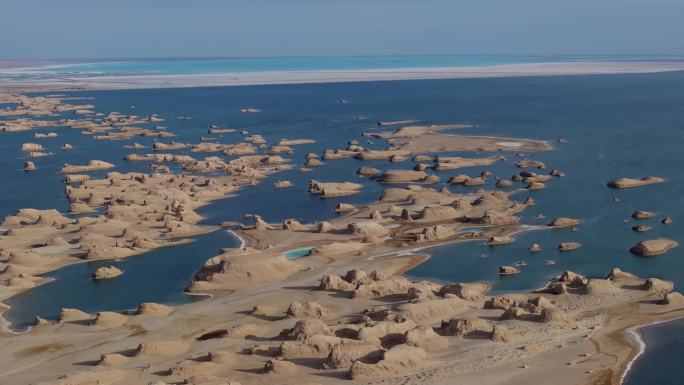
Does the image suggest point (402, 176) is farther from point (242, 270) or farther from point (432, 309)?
point (432, 309)

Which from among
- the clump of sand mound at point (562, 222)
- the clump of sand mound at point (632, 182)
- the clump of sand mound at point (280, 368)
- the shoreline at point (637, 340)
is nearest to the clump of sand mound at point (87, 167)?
the clump of sand mound at point (562, 222)

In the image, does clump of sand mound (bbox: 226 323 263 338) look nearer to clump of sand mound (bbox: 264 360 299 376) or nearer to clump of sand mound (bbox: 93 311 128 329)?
clump of sand mound (bbox: 264 360 299 376)

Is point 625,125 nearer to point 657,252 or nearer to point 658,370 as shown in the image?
point 657,252

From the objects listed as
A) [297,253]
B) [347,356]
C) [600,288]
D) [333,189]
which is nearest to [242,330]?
[347,356]

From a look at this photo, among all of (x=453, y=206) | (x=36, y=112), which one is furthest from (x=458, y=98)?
(x=453, y=206)

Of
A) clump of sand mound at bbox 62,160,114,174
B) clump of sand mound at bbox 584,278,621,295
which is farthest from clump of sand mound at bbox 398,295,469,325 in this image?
clump of sand mound at bbox 62,160,114,174

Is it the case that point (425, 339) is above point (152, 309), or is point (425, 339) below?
above

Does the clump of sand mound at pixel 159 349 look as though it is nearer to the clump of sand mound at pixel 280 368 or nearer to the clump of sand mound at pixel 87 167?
the clump of sand mound at pixel 280 368
